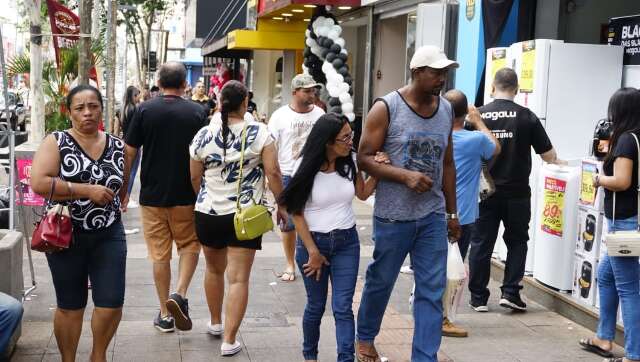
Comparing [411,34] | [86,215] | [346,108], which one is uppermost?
[411,34]

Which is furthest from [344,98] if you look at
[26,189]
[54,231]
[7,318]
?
[7,318]

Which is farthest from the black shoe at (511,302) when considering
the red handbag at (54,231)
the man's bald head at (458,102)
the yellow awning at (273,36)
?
the yellow awning at (273,36)

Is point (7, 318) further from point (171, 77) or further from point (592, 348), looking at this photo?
point (592, 348)

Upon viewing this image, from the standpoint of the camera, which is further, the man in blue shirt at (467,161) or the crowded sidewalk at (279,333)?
the man in blue shirt at (467,161)

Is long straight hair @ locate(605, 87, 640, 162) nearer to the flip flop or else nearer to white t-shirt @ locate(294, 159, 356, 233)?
the flip flop

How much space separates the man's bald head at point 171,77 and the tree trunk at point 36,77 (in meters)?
7.18

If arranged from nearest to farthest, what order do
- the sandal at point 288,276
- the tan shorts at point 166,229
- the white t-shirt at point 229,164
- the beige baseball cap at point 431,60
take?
1. the beige baseball cap at point 431,60
2. the white t-shirt at point 229,164
3. the tan shorts at point 166,229
4. the sandal at point 288,276

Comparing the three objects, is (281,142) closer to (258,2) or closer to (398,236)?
(398,236)

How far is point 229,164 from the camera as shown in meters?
5.50

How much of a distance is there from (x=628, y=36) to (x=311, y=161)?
3923 mm

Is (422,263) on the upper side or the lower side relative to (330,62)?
lower

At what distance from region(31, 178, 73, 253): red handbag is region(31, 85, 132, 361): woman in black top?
8 cm

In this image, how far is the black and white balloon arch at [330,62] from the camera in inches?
449

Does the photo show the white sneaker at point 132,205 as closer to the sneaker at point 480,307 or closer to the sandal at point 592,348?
the sneaker at point 480,307
